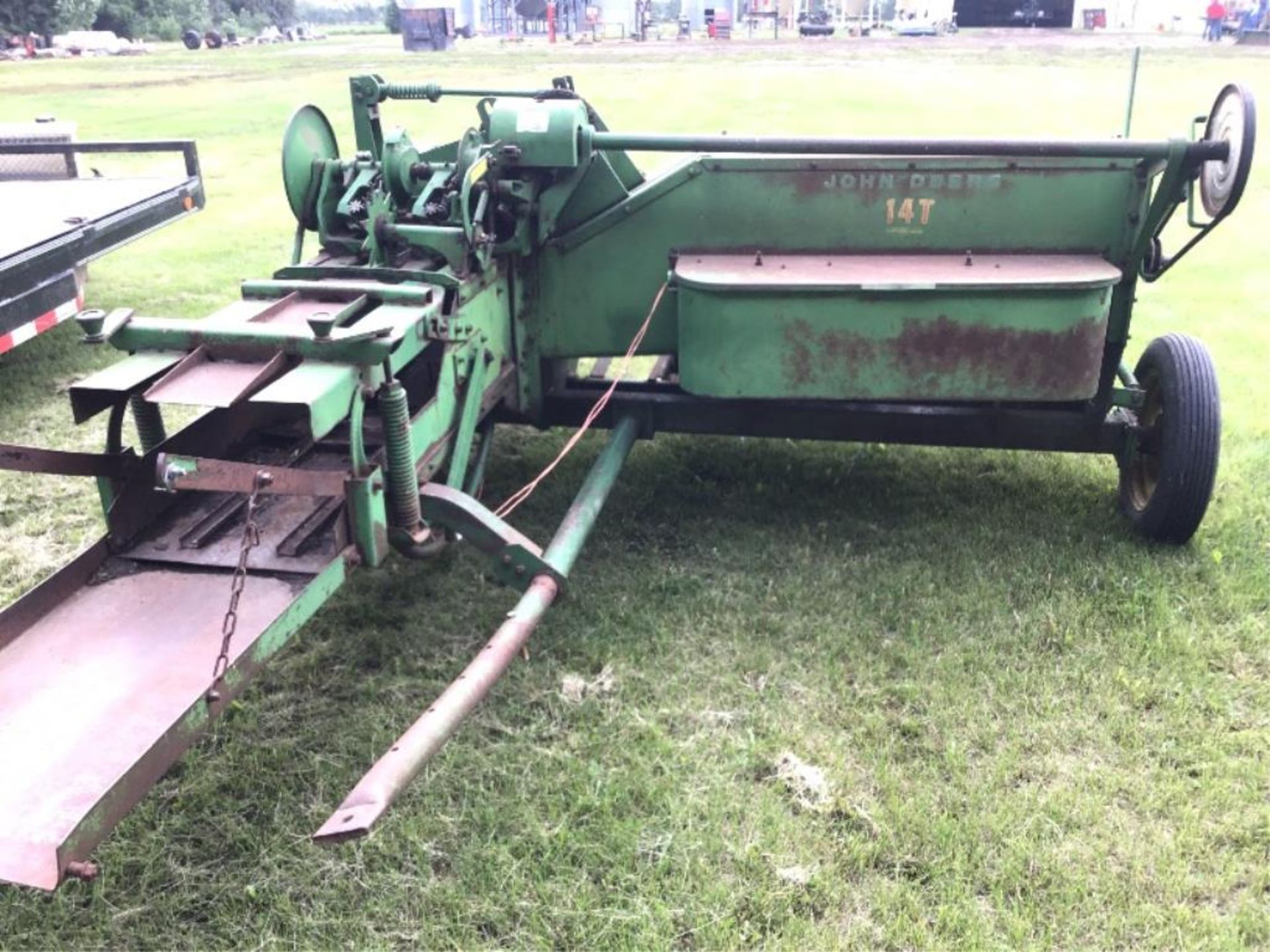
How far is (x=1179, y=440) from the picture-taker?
13.4 ft

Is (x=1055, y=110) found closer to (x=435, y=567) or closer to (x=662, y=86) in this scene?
(x=662, y=86)

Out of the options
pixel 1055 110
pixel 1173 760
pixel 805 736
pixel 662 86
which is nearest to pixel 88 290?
pixel 805 736

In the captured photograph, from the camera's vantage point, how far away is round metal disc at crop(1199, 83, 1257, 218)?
3.54 meters

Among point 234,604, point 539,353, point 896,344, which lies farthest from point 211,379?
point 896,344

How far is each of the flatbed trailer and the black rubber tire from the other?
A: 190 inches

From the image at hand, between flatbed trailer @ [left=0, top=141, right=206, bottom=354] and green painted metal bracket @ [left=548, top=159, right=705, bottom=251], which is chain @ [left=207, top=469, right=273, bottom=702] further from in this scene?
flatbed trailer @ [left=0, top=141, right=206, bottom=354]

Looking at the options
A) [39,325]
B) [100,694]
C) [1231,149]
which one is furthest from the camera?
[39,325]

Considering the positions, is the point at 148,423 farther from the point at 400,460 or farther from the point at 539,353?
the point at 539,353

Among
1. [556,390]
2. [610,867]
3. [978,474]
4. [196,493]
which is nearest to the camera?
[610,867]

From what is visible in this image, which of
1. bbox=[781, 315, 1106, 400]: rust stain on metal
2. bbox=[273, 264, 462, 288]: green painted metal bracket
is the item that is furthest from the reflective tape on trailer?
bbox=[781, 315, 1106, 400]: rust stain on metal

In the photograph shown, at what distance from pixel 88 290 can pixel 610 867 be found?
708cm

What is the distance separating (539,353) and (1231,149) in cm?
248

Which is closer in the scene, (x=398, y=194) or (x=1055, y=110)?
(x=398, y=194)

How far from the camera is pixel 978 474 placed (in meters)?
4.99
